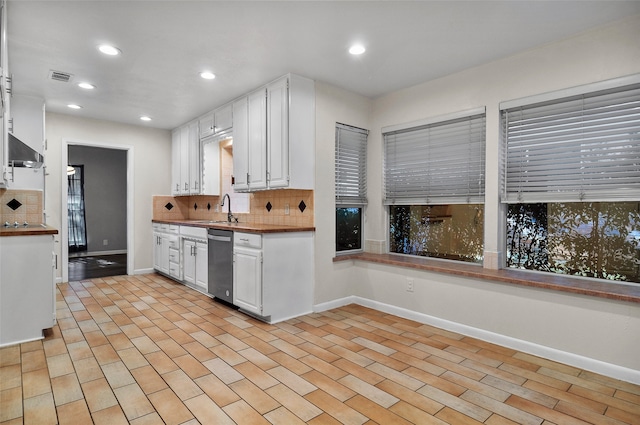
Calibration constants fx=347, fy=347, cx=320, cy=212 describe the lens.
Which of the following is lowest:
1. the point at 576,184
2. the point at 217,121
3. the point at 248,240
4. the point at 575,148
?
the point at 248,240

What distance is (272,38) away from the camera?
2.79 meters

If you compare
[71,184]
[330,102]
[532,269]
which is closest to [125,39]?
[330,102]

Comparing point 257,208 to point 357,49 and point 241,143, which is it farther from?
point 357,49

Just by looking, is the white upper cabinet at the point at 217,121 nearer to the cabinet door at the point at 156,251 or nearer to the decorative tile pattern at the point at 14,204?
the cabinet door at the point at 156,251

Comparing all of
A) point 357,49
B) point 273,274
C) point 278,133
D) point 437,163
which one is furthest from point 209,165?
point 437,163

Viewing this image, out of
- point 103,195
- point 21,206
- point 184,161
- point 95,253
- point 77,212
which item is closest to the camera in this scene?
point 21,206

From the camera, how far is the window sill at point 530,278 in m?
2.40

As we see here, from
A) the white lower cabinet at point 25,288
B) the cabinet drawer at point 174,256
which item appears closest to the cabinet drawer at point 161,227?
the cabinet drawer at point 174,256

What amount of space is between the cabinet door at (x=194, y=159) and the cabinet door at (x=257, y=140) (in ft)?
5.36

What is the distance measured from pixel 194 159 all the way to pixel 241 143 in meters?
1.57

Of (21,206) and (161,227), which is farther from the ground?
(21,206)

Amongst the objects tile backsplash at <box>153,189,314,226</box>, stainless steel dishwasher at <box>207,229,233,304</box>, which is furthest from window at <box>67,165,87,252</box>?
stainless steel dishwasher at <box>207,229,233,304</box>

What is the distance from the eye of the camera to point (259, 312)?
11.2ft

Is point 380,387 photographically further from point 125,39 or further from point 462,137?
point 125,39
